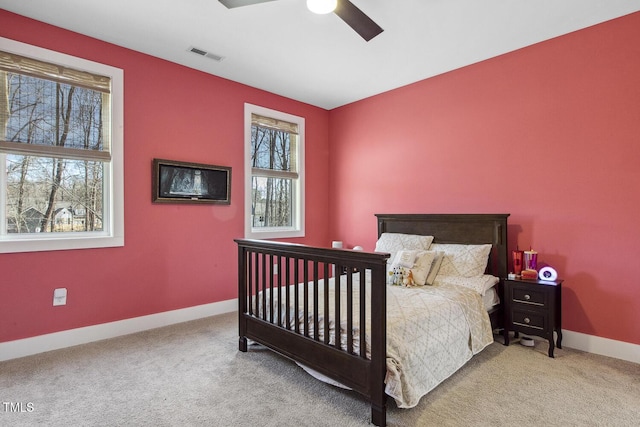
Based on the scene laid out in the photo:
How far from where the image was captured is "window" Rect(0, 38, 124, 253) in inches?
107

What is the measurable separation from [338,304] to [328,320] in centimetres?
16

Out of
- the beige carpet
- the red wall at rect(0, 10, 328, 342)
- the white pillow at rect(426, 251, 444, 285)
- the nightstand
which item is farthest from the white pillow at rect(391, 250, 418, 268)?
the red wall at rect(0, 10, 328, 342)

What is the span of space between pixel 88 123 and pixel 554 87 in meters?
4.25

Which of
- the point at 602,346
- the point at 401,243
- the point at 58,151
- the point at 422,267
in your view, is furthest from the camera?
the point at 401,243

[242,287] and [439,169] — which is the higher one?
[439,169]

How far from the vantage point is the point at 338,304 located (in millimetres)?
2059

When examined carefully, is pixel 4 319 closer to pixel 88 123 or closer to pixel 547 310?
pixel 88 123

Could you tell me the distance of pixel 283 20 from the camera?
109 inches

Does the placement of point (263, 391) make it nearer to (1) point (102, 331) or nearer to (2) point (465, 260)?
(1) point (102, 331)

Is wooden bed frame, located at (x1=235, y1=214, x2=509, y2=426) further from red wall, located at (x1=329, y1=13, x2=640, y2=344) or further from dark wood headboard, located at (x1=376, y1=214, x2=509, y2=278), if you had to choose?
red wall, located at (x1=329, y1=13, x2=640, y2=344)

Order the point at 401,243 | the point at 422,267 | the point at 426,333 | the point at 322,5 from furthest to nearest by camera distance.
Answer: the point at 401,243 < the point at 422,267 < the point at 426,333 < the point at 322,5

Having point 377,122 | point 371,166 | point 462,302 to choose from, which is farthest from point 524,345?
point 377,122

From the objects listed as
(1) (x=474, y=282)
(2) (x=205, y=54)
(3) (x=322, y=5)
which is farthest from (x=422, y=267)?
(2) (x=205, y=54)

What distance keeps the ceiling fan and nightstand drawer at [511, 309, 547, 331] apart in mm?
2546
